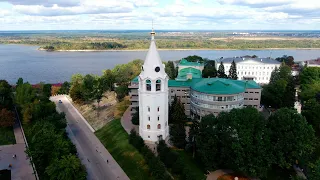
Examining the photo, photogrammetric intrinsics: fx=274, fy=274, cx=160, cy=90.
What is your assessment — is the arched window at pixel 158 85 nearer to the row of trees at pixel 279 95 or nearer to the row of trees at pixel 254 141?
the row of trees at pixel 254 141

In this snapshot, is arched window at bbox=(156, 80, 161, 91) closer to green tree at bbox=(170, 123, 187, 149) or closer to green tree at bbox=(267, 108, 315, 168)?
green tree at bbox=(170, 123, 187, 149)

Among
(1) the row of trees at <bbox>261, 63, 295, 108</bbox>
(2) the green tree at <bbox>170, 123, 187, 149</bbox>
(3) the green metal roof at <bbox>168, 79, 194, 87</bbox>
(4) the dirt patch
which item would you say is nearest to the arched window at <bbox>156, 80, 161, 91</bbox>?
(2) the green tree at <bbox>170, 123, 187, 149</bbox>

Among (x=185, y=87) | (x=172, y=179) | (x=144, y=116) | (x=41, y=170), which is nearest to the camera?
(x=172, y=179)

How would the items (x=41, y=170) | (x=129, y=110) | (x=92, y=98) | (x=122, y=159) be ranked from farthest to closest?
(x=92, y=98), (x=129, y=110), (x=122, y=159), (x=41, y=170)

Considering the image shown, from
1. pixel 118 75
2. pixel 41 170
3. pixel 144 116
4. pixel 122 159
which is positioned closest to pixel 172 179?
pixel 122 159

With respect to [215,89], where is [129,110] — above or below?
below

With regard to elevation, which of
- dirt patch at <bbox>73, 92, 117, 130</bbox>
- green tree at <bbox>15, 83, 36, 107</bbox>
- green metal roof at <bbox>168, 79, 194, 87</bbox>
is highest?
green metal roof at <bbox>168, 79, 194, 87</bbox>

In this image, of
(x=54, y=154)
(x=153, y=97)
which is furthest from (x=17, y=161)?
(x=153, y=97)

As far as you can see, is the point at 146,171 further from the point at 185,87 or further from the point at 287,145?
the point at 185,87
